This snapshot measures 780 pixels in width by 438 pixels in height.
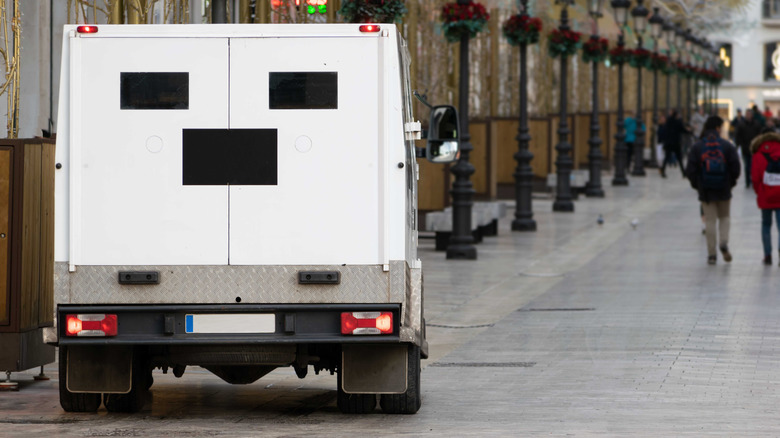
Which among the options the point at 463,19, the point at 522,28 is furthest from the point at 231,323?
the point at 522,28

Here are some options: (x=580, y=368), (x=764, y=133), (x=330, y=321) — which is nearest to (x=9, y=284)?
(x=330, y=321)

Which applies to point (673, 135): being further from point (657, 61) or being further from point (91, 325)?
point (91, 325)

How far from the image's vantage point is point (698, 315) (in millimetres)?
15078

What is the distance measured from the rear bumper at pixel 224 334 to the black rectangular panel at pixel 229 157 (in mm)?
699

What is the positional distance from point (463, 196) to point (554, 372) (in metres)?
10.7

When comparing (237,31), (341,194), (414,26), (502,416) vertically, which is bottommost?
(502,416)

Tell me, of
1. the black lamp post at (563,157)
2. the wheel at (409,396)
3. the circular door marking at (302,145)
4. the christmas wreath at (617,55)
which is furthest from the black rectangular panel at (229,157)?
the christmas wreath at (617,55)

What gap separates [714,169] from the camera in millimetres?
20203

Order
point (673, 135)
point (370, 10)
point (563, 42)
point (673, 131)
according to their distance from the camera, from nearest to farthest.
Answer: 1. point (370, 10)
2. point (563, 42)
3. point (673, 131)
4. point (673, 135)

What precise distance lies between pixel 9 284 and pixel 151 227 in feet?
7.19

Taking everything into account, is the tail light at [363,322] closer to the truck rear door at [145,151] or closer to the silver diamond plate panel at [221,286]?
the silver diamond plate panel at [221,286]

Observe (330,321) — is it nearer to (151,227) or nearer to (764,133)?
(151,227)

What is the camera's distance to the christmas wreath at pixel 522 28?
27.2 metres

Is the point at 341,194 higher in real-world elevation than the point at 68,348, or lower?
higher
